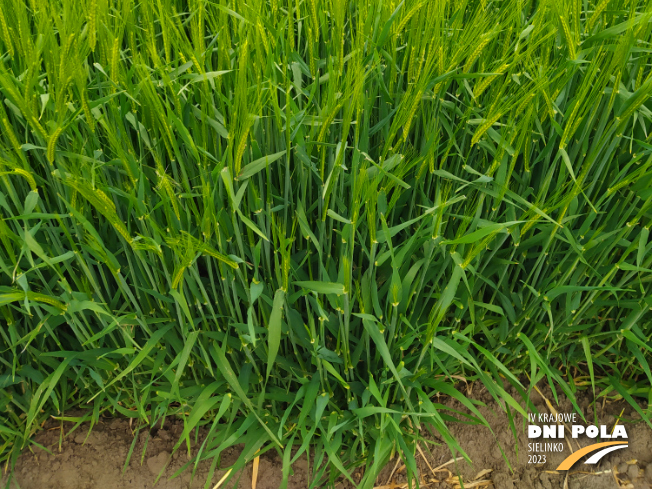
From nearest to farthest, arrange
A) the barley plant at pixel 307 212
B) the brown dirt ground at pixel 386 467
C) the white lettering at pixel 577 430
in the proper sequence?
the barley plant at pixel 307 212 < the brown dirt ground at pixel 386 467 < the white lettering at pixel 577 430

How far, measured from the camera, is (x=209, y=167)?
0.89 metres

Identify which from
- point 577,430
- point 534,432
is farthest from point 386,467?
point 577,430

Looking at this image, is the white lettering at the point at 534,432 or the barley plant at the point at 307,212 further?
the white lettering at the point at 534,432

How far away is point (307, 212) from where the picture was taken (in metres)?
0.93

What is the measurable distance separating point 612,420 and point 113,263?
3.63 ft

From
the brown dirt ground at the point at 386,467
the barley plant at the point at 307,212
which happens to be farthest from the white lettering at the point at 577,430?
the barley plant at the point at 307,212

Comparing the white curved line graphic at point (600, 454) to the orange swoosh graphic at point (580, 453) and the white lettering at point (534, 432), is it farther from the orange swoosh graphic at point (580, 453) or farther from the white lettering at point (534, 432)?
the white lettering at point (534, 432)

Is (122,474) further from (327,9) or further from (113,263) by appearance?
(327,9)

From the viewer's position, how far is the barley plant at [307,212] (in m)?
0.81

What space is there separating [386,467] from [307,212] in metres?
0.59

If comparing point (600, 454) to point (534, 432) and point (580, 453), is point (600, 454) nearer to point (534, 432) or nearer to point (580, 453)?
point (580, 453)

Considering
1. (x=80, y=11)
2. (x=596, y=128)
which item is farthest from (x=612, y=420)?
(x=80, y=11)

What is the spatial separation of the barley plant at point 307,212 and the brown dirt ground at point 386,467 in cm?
5

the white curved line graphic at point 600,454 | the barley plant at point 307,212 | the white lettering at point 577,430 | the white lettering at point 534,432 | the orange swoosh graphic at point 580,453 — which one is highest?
the barley plant at point 307,212
